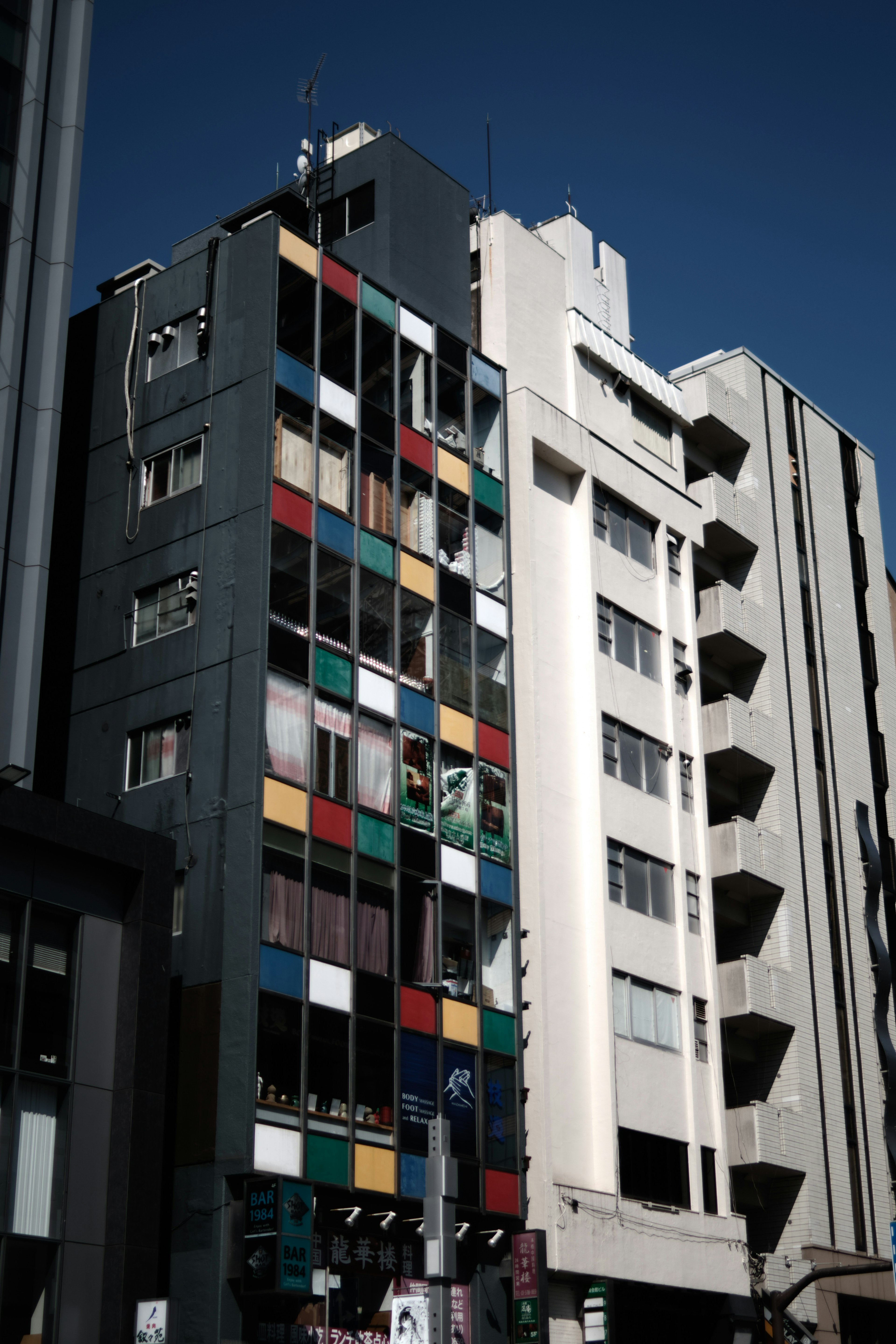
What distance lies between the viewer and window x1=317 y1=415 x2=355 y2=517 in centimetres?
3959

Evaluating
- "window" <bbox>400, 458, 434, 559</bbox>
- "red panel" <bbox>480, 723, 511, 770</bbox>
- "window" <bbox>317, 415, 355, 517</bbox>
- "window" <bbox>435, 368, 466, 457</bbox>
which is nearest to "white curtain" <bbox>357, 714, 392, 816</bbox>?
"red panel" <bbox>480, 723, 511, 770</bbox>

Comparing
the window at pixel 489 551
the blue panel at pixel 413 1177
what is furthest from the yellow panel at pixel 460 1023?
the window at pixel 489 551

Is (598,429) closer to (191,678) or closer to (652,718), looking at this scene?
(652,718)

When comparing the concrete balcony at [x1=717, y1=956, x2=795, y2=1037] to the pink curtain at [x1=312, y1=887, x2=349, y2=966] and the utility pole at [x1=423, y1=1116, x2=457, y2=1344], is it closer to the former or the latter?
the pink curtain at [x1=312, y1=887, x2=349, y2=966]

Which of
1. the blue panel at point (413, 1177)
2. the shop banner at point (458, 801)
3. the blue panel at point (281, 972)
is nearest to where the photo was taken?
the blue panel at point (281, 972)

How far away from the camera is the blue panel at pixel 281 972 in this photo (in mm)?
33750

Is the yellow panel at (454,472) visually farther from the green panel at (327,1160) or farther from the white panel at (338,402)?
A: the green panel at (327,1160)

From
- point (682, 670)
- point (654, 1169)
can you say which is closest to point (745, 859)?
point (682, 670)

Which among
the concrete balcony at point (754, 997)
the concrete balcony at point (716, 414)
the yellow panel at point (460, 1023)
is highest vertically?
the concrete balcony at point (716, 414)

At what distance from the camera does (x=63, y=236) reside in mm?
40125

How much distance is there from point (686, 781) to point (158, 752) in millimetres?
18352

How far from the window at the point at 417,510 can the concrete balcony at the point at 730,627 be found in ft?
48.2

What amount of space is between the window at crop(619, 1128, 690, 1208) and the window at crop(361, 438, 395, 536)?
16.4 metres

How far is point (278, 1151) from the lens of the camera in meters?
32.8
